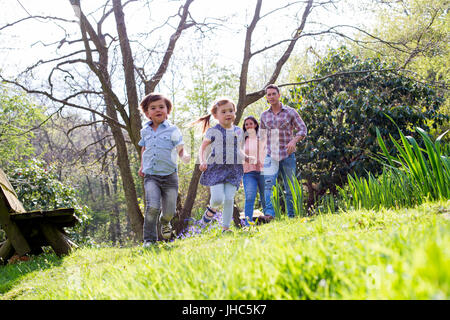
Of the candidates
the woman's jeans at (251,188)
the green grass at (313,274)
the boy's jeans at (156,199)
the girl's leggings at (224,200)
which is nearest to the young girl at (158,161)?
the boy's jeans at (156,199)

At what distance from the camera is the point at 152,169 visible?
13.4ft

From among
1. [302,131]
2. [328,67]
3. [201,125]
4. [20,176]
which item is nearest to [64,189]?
[20,176]

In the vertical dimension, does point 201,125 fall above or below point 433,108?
below

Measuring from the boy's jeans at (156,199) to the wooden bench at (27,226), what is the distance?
4.09 feet

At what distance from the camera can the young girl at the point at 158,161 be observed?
4.09 metres

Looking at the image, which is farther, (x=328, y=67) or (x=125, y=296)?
(x=328, y=67)

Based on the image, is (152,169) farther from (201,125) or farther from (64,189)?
(64,189)

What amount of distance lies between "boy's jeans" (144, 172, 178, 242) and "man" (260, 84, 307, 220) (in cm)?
152

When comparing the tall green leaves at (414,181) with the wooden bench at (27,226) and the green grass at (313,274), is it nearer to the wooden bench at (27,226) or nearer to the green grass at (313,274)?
the green grass at (313,274)

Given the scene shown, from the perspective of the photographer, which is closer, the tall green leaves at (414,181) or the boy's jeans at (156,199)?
the tall green leaves at (414,181)

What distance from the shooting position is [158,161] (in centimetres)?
414

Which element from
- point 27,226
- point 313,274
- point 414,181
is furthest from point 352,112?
point 313,274
